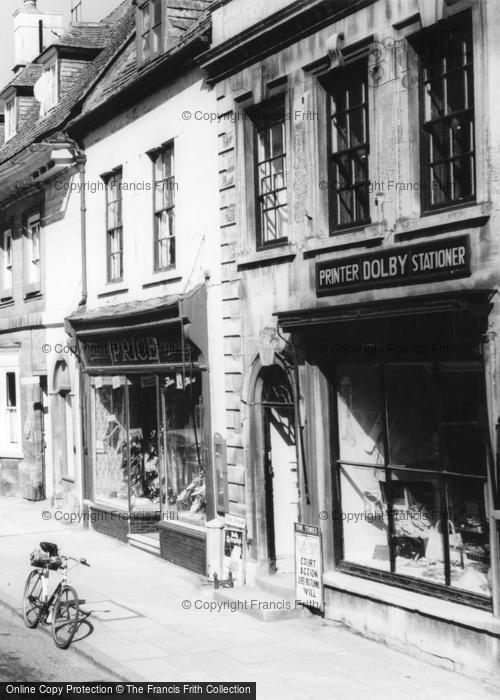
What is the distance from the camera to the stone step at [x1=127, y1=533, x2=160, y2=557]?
18.3 metres

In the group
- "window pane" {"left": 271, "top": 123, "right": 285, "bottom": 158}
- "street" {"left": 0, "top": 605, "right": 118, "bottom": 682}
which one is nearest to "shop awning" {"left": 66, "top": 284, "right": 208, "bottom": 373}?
"window pane" {"left": 271, "top": 123, "right": 285, "bottom": 158}

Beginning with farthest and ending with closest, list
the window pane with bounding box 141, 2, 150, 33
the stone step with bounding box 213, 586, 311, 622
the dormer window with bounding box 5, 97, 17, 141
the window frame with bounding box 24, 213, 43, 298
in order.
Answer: the dormer window with bounding box 5, 97, 17, 141, the window frame with bounding box 24, 213, 43, 298, the window pane with bounding box 141, 2, 150, 33, the stone step with bounding box 213, 586, 311, 622

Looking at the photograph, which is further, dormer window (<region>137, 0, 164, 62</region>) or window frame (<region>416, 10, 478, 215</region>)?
dormer window (<region>137, 0, 164, 62</region>)

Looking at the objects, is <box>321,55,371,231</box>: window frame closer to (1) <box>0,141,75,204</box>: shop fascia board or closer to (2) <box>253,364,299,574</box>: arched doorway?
(2) <box>253,364,299,574</box>: arched doorway

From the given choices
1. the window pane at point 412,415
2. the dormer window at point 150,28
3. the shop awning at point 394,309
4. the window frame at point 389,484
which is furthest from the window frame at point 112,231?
the window pane at point 412,415

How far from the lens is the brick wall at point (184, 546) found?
53.6 ft

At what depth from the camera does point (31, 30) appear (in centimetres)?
3172

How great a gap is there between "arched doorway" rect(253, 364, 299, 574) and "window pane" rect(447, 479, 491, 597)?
3.72m

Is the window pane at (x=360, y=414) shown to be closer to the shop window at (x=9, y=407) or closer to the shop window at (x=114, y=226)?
the shop window at (x=114, y=226)

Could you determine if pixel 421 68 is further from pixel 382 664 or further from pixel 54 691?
pixel 54 691

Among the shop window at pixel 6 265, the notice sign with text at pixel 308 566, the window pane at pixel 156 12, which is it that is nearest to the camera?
the notice sign with text at pixel 308 566

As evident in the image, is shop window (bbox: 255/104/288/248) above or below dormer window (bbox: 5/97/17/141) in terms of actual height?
below

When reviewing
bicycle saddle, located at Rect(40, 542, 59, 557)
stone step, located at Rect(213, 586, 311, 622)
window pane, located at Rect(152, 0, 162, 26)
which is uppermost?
window pane, located at Rect(152, 0, 162, 26)

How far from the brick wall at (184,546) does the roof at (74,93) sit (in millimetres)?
9012
